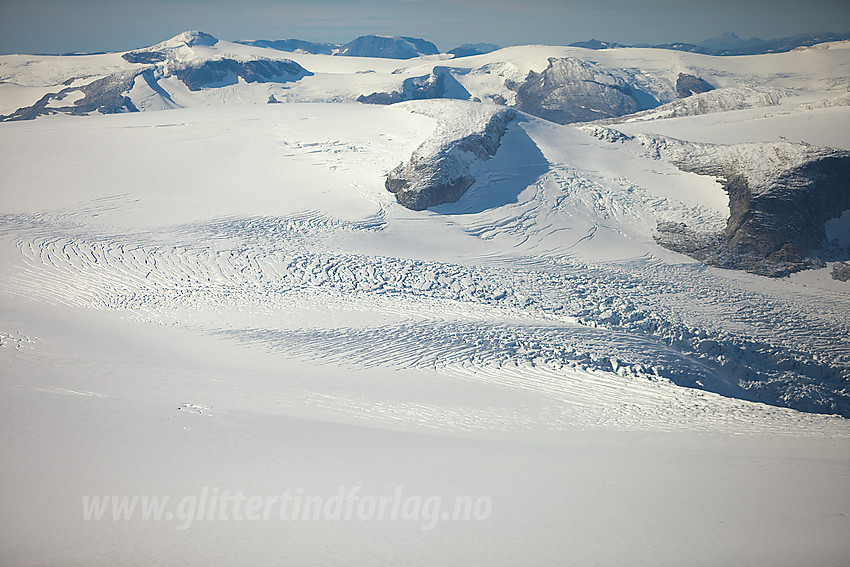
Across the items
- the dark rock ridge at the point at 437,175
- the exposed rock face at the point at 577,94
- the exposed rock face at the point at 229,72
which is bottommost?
the dark rock ridge at the point at 437,175

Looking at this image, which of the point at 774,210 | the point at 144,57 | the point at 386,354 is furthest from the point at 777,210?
the point at 144,57

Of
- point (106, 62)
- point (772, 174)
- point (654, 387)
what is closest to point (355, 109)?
point (772, 174)

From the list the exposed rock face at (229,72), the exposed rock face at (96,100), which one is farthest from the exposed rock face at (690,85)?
the exposed rock face at (96,100)

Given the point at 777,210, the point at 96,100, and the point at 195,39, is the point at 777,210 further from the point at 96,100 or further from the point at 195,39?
the point at 195,39

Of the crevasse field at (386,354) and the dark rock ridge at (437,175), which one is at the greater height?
the dark rock ridge at (437,175)

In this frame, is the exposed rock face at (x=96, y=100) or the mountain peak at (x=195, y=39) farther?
the mountain peak at (x=195, y=39)

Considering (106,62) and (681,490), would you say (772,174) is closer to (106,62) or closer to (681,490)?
(681,490)

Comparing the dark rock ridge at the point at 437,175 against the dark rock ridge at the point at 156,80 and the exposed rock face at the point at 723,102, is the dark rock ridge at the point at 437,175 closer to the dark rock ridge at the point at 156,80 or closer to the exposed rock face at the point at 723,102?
the exposed rock face at the point at 723,102
